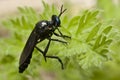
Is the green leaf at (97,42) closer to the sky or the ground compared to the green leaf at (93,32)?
closer to the ground

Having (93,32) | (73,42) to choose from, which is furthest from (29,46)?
(93,32)

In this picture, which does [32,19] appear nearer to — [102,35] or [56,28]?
[56,28]

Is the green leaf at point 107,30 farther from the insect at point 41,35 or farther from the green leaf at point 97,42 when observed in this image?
the insect at point 41,35

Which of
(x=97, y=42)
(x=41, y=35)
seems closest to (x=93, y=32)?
(x=97, y=42)

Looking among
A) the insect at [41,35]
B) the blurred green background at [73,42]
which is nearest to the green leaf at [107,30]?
the blurred green background at [73,42]

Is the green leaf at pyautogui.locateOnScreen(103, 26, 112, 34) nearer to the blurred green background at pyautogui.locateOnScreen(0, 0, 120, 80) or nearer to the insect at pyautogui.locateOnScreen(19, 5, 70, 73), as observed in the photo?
the blurred green background at pyautogui.locateOnScreen(0, 0, 120, 80)

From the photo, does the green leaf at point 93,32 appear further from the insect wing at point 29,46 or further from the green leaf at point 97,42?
the insect wing at point 29,46

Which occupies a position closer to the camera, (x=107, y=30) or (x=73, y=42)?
(x=107, y=30)

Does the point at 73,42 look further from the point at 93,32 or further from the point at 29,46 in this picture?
the point at 29,46

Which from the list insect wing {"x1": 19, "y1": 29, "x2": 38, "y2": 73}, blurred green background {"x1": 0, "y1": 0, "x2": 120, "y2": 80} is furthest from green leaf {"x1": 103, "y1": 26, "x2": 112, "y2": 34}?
insect wing {"x1": 19, "y1": 29, "x2": 38, "y2": 73}

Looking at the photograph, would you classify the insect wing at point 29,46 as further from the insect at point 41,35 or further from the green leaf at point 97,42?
the green leaf at point 97,42

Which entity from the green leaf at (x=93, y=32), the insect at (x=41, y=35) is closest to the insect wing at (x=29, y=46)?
the insect at (x=41, y=35)
